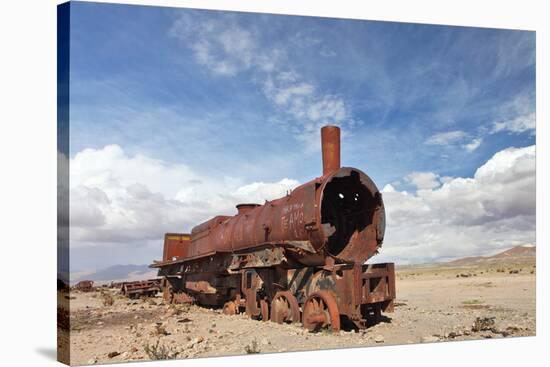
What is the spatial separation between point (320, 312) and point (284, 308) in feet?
4.90

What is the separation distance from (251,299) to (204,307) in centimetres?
541

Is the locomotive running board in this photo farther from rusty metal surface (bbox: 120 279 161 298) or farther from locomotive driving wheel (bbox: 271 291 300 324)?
rusty metal surface (bbox: 120 279 161 298)

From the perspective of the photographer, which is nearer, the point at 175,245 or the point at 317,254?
the point at 317,254

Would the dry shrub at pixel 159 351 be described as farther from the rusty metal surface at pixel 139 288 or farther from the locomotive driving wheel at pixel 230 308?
the rusty metal surface at pixel 139 288

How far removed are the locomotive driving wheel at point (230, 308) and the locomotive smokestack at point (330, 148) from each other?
5.29 metres

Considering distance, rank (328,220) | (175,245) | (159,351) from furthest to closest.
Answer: (175,245)
(328,220)
(159,351)

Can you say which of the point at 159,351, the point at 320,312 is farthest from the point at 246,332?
the point at 159,351

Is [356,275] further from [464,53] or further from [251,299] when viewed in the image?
[464,53]

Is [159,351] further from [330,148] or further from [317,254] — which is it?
[330,148]

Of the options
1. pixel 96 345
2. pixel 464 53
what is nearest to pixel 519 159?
pixel 464 53

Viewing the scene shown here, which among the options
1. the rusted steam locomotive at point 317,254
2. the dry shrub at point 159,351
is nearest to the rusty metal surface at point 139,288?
the rusted steam locomotive at point 317,254

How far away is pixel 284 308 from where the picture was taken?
39.3 ft

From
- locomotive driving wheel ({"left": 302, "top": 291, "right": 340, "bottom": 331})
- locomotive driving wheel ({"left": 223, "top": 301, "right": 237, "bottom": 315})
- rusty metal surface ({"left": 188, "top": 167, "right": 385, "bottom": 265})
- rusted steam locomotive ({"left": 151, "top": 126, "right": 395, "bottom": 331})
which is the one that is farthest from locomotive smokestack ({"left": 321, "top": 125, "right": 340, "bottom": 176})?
locomotive driving wheel ({"left": 223, "top": 301, "right": 237, "bottom": 315})

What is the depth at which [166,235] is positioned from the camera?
20562 millimetres
